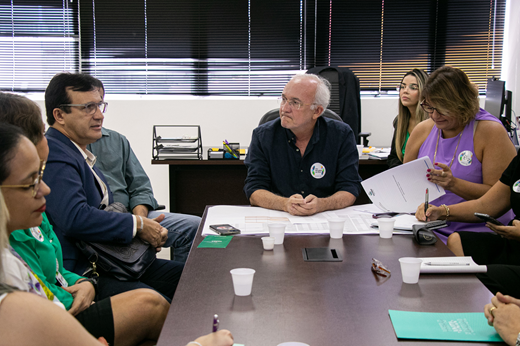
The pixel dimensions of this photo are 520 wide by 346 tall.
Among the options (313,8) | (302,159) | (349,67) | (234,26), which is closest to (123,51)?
(234,26)

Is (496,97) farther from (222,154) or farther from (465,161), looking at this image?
(222,154)

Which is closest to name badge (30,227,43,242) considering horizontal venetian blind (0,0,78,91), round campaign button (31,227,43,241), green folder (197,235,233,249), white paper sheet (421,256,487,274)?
round campaign button (31,227,43,241)

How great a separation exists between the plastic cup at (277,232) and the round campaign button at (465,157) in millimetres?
→ 1054

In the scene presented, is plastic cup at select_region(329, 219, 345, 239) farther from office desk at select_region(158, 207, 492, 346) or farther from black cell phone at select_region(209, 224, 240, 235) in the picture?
black cell phone at select_region(209, 224, 240, 235)

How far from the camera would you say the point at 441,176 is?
1.92 metres

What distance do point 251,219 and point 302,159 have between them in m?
0.63

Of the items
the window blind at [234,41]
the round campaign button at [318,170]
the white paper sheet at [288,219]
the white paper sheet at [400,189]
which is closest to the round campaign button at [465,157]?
the white paper sheet at [400,189]

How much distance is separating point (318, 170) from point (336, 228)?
31.0 inches

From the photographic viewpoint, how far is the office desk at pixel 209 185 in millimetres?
3553

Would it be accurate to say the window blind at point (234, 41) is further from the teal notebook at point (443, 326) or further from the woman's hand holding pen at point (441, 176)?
the teal notebook at point (443, 326)

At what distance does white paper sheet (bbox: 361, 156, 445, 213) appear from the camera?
75.6 inches

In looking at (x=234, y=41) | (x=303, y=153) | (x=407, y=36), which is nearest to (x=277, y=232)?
(x=303, y=153)

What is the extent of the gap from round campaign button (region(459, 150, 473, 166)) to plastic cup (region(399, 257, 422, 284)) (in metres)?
1.08

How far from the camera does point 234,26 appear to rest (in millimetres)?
4957
